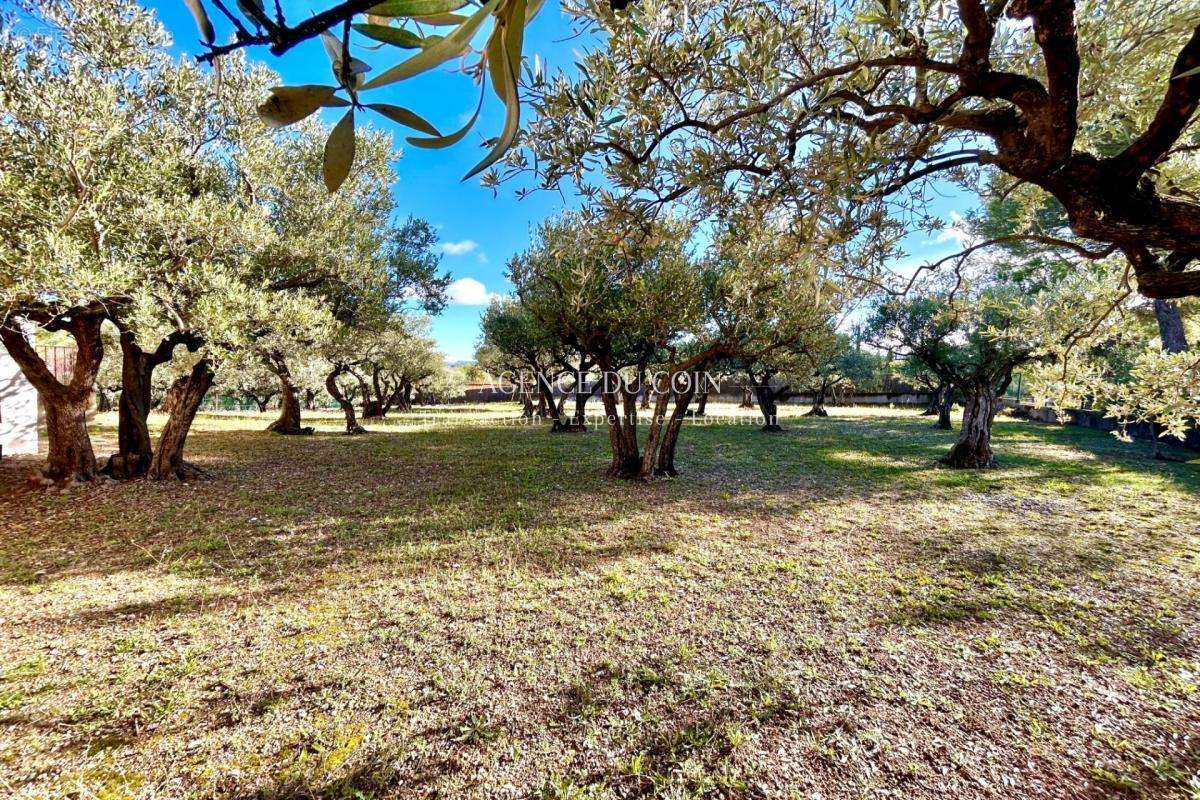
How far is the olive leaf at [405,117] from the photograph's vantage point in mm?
619

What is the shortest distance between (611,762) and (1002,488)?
33.0 ft

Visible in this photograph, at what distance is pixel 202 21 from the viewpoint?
55 cm

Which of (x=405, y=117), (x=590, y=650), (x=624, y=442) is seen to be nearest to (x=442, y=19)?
(x=405, y=117)

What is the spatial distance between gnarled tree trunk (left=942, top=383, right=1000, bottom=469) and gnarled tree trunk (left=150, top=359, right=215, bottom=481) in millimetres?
16336

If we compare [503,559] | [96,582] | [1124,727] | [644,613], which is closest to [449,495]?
[503,559]

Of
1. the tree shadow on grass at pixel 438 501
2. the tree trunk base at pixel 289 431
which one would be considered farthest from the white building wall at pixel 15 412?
the tree trunk base at pixel 289 431

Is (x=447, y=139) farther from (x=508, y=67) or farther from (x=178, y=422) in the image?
(x=178, y=422)

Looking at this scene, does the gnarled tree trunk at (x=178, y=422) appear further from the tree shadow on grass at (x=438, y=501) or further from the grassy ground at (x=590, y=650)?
the grassy ground at (x=590, y=650)

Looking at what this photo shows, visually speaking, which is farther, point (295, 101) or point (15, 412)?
point (15, 412)

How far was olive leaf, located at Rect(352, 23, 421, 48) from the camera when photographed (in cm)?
65

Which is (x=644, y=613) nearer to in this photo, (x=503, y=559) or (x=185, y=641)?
(x=503, y=559)

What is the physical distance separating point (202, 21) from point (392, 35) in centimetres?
23

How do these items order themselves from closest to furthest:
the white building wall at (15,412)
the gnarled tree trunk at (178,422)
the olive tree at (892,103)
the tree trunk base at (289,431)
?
the olive tree at (892,103), the gnarled tree trunk at (178,422), the white building wall at (15,412), the tree trunk base at (289,431)

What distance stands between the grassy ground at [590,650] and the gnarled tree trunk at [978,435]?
3535 mm
